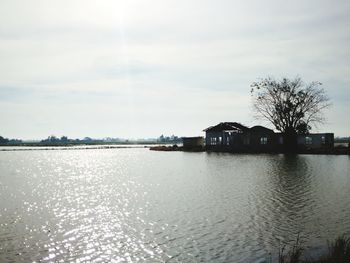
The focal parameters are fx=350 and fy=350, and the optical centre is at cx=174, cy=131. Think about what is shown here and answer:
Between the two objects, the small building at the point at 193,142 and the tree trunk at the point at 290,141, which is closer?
the tree trunk at the point at 290,141

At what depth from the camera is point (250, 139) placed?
87938 mm

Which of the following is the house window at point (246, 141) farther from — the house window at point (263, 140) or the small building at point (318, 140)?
the small building at point (318, 140)

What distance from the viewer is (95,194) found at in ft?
97.4

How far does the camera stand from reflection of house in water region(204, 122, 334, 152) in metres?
84.8

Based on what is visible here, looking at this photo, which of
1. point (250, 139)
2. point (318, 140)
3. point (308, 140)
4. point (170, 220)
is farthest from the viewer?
point (308, 140)

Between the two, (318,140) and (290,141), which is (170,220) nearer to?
(290,141)

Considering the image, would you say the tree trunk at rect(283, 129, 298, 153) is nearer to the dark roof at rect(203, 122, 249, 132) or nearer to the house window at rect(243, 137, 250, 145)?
the house window at rect(243, 137, 250, 145)

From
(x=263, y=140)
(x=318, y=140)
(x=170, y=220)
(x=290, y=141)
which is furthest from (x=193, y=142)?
(x=170, y=220)

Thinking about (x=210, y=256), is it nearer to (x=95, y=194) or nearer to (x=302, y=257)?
Answer: (x=302, y=257)

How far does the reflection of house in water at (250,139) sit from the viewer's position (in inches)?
3339

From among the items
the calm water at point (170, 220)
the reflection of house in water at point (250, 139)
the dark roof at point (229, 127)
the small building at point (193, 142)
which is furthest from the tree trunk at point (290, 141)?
the calm water at point (170, 220)

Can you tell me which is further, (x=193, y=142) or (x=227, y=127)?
(x=193, y=142)

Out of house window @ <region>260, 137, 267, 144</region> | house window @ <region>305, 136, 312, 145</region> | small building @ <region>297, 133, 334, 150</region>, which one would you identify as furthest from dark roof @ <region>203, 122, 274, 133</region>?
house window @ <region>305, 136, 312, 145</region>

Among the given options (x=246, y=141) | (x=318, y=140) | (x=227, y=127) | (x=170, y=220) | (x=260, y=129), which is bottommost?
(x=170, y=220)
